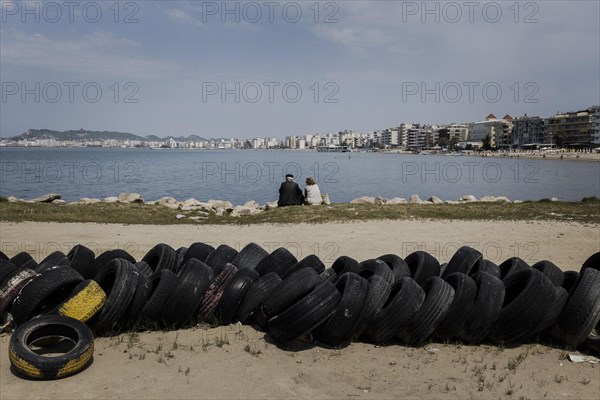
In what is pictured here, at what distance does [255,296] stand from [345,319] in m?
1.53

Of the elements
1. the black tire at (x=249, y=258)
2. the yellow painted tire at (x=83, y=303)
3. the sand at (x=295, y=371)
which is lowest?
the sand at (x=295, y=371)

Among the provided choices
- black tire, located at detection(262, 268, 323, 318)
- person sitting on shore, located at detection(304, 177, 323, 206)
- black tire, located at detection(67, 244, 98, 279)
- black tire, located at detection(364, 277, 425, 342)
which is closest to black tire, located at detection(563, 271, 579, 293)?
black tire, located at detection(364, 277, 425, 342)

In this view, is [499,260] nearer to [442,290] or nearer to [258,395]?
[442,290]

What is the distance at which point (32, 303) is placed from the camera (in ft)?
22.1

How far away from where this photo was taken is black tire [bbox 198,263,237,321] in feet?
23.9

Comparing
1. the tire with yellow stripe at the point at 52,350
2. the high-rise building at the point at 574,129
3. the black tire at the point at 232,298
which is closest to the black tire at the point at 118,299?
the tire with yellow stripe at the point at 52,350

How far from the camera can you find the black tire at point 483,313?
21.6 feet

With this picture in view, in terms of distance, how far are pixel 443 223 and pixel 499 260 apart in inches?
216

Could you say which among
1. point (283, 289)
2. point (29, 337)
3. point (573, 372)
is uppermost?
point (283, 289)

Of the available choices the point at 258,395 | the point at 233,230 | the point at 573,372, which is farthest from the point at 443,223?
the point at 258,395

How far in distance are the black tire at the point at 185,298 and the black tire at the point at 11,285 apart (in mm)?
2161

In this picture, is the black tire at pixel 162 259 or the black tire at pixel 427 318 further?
the black tire at pixel 162 259

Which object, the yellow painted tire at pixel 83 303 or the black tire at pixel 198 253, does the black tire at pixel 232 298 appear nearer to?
the yellow painted tire at pixel 83 303

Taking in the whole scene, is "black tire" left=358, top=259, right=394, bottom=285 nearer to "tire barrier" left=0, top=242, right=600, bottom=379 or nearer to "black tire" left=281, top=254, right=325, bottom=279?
"tire barrier" left=0, top=242, right=600, bottom=379
